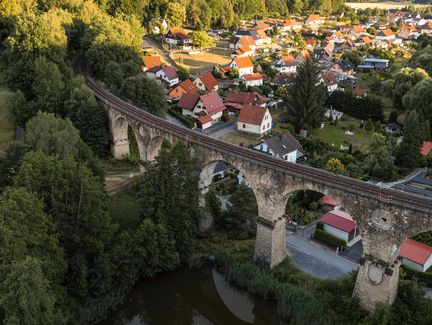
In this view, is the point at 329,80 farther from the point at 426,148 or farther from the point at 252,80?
the point at 426,148

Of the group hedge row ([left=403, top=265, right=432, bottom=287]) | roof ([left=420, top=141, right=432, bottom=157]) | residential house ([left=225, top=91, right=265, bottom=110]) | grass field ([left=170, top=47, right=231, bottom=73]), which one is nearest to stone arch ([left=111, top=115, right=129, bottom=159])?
residential house ([left=225, top=91, right=265, bottom=110])

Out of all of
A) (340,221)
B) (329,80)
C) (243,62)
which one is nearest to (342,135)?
(329,80)

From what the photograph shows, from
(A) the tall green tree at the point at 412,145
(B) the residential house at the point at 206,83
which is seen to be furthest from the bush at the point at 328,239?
(B) the residential house at the point at 206,83

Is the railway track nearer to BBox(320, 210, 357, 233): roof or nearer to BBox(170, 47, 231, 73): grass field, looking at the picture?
BBox(320, 210, 357, 233): roof

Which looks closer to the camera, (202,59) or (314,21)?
(202,59)

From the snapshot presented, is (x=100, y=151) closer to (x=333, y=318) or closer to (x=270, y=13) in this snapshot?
(x=333, y=318)

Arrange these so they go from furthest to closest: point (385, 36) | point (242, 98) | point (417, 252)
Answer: point (385, 36) → point (242, 98) → point (417, 252)
